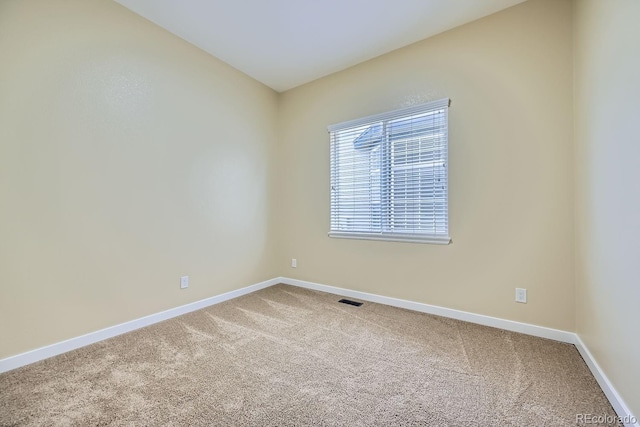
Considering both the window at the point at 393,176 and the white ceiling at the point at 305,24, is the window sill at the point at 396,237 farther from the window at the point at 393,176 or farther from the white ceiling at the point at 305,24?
the white ceiling at the point at 305,24

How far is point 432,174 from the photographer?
2.61 m

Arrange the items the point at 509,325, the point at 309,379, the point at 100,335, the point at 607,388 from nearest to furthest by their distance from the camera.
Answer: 1. the point at 607,388
2. the point at 309,379
3. the point at 100,335
4. the point at 509,325

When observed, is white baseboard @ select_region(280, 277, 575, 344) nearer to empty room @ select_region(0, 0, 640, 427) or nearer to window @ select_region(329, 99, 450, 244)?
empty room @ select_region(0, 0, 640, 427)

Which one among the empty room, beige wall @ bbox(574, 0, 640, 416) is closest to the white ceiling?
the empty room

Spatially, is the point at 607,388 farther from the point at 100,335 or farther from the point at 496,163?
the point at 100,335

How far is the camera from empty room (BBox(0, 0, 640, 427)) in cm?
142

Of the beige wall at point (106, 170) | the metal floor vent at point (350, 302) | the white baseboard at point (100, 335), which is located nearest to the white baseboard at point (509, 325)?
the metal floor vent at point (350, 302)

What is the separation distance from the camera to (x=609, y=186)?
4.78ft

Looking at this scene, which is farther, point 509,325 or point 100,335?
point 509,325

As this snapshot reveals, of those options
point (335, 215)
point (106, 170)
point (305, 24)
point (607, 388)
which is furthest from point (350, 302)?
point (305, 24)

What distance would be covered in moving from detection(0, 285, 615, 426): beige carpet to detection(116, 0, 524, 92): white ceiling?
2.74 m

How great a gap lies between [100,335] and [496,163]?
358 cm

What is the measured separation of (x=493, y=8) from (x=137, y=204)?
3.51 meters

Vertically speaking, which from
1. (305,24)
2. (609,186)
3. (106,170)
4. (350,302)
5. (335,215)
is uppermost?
(305,24)
